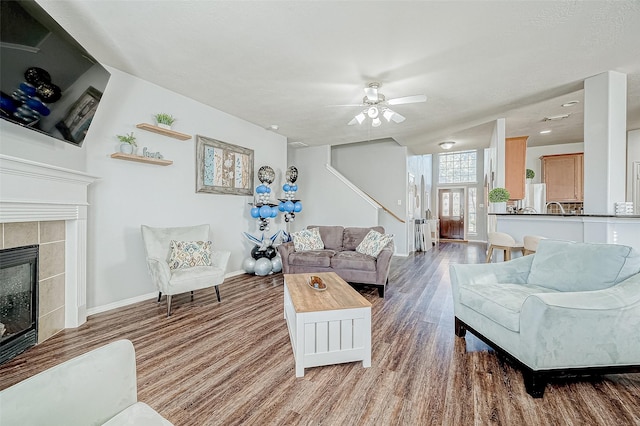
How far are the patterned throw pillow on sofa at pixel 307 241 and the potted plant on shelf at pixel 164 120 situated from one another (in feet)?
7.80

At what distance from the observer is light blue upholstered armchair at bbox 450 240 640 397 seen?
66.0 inches

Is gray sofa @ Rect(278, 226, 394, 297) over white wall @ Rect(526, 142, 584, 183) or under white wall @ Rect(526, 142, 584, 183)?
under

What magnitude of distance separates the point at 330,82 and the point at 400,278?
325cm

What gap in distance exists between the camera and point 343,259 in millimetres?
3957

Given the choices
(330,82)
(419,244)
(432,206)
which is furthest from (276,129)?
(432,206)

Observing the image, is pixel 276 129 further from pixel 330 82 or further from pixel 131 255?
pixel 131 255

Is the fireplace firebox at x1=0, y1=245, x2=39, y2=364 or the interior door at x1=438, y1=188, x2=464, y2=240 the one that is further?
the interior door at x1=438, y1=188, x2=464, y2=240

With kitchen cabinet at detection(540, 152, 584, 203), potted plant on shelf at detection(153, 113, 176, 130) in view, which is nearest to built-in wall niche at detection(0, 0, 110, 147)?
potted plant on shelf at detection(153, 113, 176, 130)

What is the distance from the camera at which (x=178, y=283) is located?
2.99 m

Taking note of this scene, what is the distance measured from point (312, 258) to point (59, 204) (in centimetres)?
289

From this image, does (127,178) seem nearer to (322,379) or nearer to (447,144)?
(322,379)

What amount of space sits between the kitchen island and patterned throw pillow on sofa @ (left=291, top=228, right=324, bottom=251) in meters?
3.04

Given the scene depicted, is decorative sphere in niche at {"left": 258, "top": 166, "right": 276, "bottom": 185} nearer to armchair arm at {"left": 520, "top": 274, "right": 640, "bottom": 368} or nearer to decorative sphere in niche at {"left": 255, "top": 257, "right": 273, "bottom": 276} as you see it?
decorative sphere in niche at {"left": 255, "top": 257, "right": 273, "bottom": 276}

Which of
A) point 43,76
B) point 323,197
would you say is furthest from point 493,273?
point 323,197
